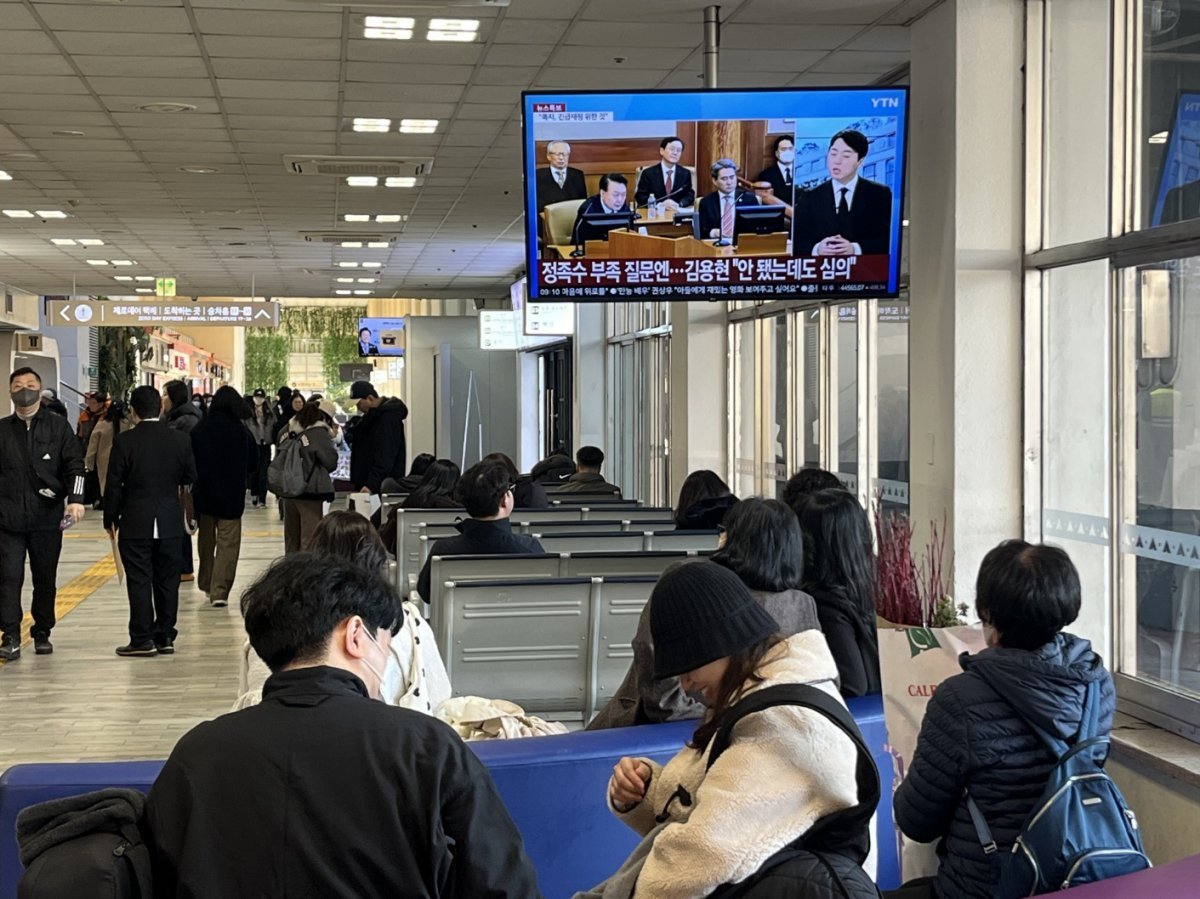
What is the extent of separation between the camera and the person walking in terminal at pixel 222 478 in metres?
11.1

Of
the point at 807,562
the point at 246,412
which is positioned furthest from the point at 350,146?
the point at 807,562

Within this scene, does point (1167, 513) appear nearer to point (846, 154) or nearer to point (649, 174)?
point (846, 154)

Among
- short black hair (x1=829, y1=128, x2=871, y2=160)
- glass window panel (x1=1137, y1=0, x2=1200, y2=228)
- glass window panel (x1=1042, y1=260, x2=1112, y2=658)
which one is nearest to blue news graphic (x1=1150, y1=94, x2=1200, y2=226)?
glass window panel (x1=1137, y1=0, x2=1200, y2=228)

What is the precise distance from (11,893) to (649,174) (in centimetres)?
406

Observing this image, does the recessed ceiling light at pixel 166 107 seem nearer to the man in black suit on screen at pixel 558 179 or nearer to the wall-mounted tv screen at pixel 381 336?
the man in black suit on screen at pixel 558 179

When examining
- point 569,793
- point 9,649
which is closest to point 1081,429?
point 569,793

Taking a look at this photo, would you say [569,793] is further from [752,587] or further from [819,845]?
[819,845]

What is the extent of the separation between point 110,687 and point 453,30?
422 centimetres

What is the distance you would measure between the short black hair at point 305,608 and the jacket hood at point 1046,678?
1.39 m

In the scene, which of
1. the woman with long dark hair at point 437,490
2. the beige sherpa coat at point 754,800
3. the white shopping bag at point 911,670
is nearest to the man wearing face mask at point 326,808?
the beige sherpa coat at point 754,800

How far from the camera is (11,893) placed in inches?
117

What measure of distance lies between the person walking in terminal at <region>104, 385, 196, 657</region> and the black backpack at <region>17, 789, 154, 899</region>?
Result: 7.48 m

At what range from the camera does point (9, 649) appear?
869 centimetres

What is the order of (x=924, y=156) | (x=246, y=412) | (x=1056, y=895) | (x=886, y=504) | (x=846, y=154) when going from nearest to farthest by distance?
1. (x=1056, y=895)
2. (x=846, y=154)
3. (x=924, y=156)
4. (x=886, y=504)
5. (x=246, y=412)
